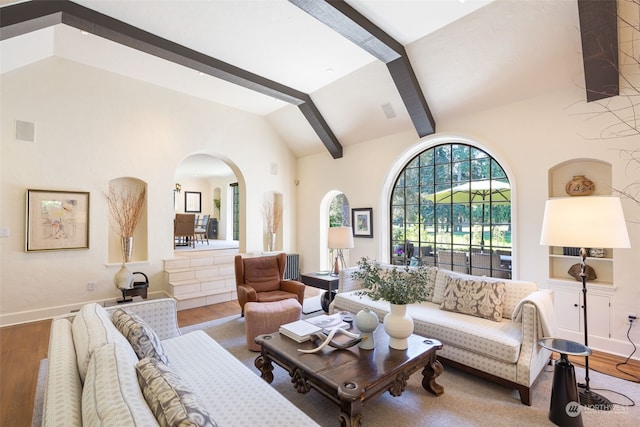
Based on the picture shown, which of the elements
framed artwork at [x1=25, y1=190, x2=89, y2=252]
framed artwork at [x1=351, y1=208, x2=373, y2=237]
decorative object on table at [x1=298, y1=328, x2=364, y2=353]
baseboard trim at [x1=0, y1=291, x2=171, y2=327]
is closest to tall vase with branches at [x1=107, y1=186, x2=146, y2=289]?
framed artwork at [x1=25, y1=190, x2=89, y2=252]

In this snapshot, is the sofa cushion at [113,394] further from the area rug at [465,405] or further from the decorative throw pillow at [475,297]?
the decorative throw pillow at [475,297]

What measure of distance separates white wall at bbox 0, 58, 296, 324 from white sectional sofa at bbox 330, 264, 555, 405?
14.2ft

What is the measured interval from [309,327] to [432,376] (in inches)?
42.1

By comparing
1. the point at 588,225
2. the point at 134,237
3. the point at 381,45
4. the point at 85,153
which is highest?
the point at 381,45

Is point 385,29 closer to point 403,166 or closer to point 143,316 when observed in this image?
point 403,166

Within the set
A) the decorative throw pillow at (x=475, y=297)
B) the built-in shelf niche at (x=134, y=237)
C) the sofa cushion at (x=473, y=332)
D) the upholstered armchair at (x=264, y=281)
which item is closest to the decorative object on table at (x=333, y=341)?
the sofa cushion at (x=473, y=332)

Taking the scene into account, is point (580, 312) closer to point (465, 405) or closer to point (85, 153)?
point (465, 405)

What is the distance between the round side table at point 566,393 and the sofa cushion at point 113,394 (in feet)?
8.28

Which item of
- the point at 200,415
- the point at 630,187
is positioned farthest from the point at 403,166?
the point at 200,415

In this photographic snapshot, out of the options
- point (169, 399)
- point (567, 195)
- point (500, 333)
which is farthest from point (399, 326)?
point (567, 195)

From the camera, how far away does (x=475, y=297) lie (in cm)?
303

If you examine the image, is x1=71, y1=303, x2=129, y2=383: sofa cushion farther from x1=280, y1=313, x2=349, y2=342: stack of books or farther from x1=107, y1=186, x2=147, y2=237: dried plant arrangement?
x1=107, y1=186, x2=147, y2=237: dried plant arrangement

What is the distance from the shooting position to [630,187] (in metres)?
3.13

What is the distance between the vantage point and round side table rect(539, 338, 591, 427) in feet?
6.66
